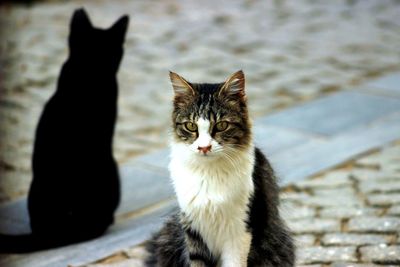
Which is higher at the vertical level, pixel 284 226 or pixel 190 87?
pixel 190 87

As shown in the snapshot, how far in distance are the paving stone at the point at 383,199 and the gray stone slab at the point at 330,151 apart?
2.19 ft

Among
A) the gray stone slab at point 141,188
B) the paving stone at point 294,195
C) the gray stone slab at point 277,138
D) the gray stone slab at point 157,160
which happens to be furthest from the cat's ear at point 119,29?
the gray stone slab at point 277,138

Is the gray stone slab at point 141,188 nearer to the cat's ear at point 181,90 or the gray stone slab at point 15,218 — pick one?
the gray stone slab at point 15,218

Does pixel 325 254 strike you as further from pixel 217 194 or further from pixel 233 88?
pixel 233 88

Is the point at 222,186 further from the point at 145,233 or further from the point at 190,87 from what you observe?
the point at 145,233

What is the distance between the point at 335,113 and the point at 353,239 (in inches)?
109

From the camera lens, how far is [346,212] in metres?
5.10

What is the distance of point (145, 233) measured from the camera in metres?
4.94

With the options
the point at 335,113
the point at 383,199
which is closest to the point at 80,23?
the point at 383,199

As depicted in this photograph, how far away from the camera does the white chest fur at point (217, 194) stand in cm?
362

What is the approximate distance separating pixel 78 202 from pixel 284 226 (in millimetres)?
1491

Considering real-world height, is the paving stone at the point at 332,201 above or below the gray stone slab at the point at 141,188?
above

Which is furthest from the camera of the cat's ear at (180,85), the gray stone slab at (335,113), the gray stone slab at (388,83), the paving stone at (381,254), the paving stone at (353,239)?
→ the gray stone slab at (388,83)

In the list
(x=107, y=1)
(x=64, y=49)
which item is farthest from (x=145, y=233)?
(x=107, y=1)
